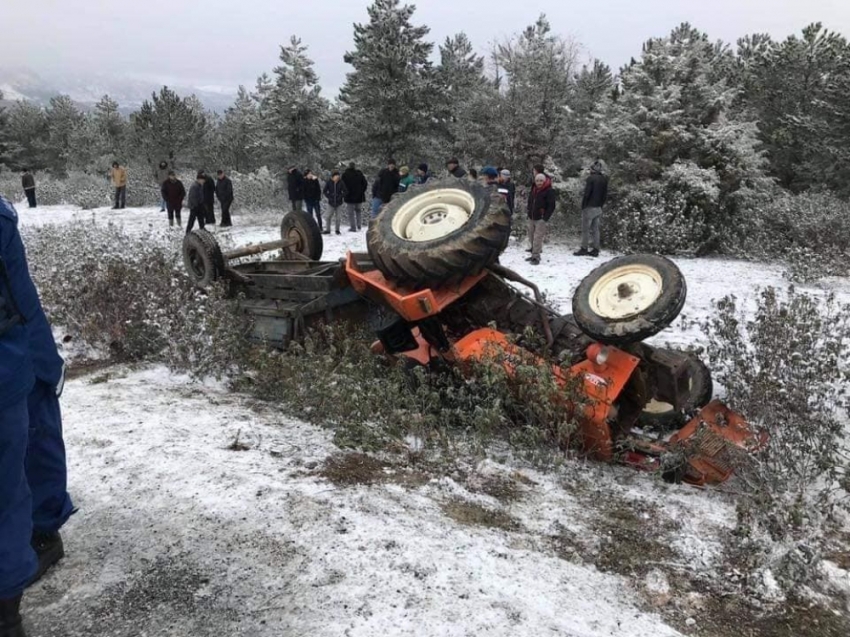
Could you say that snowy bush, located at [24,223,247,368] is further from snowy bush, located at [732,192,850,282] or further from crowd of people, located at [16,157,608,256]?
snowy bush, located at [732,192,850,282]

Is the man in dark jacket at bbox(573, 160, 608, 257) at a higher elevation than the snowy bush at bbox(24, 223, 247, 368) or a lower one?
higher

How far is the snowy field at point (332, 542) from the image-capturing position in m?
2.26

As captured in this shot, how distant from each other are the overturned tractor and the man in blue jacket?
247cm

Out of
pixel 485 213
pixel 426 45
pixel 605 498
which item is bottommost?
pixel 605 498

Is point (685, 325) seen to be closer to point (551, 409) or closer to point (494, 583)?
point (551, 409)

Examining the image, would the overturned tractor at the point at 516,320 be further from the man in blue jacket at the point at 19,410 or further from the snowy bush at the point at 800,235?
the snowy bush at the point at 800,235

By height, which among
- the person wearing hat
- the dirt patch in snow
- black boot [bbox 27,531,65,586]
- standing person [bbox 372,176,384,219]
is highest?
the person wearing hat

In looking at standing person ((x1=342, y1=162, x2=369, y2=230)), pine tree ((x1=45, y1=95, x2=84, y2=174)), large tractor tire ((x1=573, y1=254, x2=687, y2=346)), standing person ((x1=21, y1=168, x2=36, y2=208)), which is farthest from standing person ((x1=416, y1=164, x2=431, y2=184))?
pine tree ((x1=45, y1=95, x2=84, y2=174))

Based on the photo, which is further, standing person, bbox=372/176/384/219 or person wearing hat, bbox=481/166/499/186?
standing person, bbox=372/176/384/219

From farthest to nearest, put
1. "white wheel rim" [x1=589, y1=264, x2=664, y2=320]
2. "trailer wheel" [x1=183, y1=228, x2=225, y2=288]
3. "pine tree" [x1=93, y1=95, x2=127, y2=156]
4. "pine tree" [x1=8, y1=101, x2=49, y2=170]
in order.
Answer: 1. "pine tree" [x1=8, y1=101, x2=49, y2=170]
2. "pine tree" [x1=93, y1=95, x2=127, y2=156]
3. "trailer wheel" [x1=183, y1=228, x2=225, y2=288]
4. "white wheel rim" [x1=589, y1=264, x2=664, y2=320]

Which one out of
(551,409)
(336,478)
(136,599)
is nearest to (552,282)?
(551,409)

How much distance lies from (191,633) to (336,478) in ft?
3.88

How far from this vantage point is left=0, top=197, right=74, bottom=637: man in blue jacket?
1986 mm

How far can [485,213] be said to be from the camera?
15.3 ft
